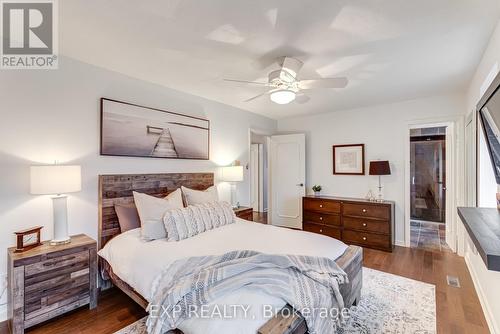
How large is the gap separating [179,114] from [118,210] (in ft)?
4.99

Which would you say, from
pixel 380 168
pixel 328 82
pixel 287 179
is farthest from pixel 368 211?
pixel 328 82

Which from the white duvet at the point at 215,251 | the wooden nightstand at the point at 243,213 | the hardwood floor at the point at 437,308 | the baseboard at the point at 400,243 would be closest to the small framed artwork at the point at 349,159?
the baseboard at the point at 400,243

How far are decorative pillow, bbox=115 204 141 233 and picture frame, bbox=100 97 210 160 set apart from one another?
0.63 m

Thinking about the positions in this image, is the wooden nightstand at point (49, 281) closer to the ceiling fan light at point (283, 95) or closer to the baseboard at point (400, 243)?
the ceiling fan light at point (283, 95)

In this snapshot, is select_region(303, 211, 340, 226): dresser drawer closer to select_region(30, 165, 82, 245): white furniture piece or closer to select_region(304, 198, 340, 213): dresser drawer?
select_region(304, 198, 340, 213): dresser drawer

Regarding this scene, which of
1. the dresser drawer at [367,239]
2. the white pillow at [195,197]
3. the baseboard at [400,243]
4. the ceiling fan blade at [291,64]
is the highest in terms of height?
the ceiling fan blade at [291,64]

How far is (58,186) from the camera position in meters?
2.09

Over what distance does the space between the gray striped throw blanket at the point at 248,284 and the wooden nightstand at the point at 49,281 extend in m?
1.03

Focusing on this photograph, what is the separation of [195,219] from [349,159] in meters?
3.25

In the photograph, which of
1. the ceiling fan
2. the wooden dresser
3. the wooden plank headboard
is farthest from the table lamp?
the wooden plank headboard

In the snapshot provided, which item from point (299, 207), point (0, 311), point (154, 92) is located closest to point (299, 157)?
point (299, 207)

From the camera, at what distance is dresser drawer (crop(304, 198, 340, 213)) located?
169 inches

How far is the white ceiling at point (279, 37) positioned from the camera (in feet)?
5.51

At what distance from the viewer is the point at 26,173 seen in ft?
7.28
